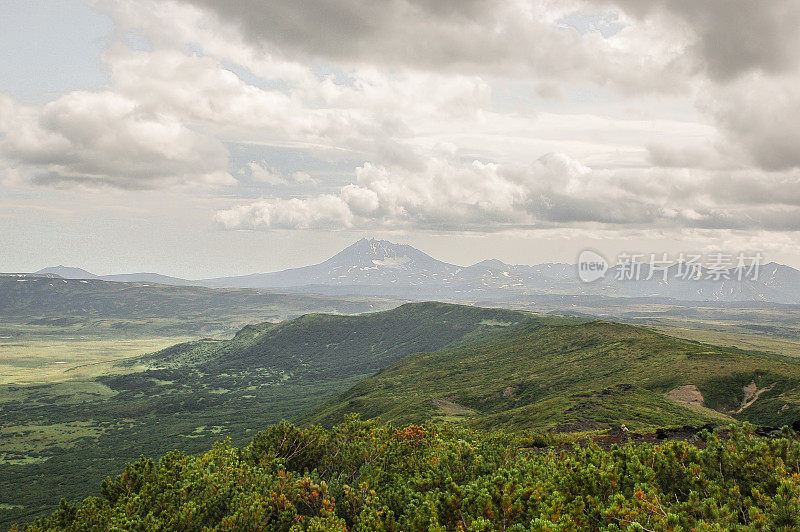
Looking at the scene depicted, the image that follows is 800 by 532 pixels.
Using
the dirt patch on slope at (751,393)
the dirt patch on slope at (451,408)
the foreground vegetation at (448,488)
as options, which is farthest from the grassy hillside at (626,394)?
the foreground vegetation at (448,488)

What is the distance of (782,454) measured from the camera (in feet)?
70.4

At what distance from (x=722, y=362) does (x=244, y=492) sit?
159 m

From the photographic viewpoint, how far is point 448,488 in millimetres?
26156

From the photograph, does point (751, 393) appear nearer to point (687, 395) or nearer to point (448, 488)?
point (687, 395)

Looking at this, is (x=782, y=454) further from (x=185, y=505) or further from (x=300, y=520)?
(x=185, y=505)

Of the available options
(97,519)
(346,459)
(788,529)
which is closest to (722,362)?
(346,459)

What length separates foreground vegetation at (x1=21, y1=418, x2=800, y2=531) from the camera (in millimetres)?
18828

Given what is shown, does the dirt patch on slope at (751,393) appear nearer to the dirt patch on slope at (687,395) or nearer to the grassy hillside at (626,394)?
the grassy hillside at (626,394)

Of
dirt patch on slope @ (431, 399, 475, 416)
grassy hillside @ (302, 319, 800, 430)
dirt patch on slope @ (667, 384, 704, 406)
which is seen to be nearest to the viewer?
grassy hillside @ (302, 319, 800, 430)

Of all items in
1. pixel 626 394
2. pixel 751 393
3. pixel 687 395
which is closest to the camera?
pixel 626 394

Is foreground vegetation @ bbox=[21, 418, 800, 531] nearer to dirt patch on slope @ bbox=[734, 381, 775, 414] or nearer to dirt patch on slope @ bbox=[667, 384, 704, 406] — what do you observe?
dirt patch on slope @ bbox=[667, 384, 704, 406]

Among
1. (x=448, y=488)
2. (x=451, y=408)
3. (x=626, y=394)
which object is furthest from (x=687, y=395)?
(x=448, y=488)

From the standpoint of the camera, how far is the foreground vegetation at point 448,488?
1883cm

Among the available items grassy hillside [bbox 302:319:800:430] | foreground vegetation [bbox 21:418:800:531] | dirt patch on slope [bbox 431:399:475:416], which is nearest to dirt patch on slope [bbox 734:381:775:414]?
grassy hillside [bbox 302:319:800:430]
